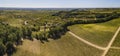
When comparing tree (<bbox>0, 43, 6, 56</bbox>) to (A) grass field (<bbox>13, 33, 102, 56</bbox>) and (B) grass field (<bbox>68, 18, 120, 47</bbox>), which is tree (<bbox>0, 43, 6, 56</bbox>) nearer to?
(A) grass field (<bbox>13, 33, 102, 56</bbox>)

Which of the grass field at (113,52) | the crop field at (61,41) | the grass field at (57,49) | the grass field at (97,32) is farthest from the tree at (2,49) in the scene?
the grass field at (97,32)

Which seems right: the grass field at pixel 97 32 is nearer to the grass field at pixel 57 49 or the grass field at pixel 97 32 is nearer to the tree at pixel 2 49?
the grass field at pixel 57 49

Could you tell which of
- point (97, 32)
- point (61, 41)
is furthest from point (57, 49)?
point (97, 32)

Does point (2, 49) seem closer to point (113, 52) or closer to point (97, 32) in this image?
point (113, 52)

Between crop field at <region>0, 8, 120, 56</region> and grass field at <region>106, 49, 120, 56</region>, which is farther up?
crop field at <region>0, 8, 120, 56</region>

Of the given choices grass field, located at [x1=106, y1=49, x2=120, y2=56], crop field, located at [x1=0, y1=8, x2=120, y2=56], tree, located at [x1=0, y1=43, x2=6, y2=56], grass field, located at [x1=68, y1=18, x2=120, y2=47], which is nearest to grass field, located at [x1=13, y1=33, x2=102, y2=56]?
crop field, located at [x1=0, y1=8, x2=120, y2=56]

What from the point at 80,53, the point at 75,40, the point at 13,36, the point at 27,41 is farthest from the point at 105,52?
the point at 13,36
